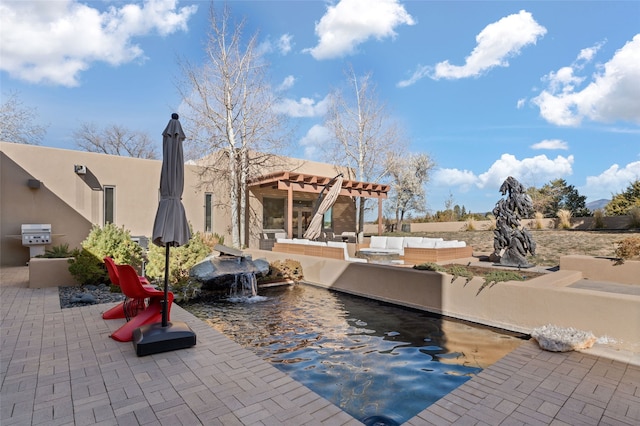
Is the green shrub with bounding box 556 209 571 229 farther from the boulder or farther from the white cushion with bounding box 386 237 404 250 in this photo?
the boulder

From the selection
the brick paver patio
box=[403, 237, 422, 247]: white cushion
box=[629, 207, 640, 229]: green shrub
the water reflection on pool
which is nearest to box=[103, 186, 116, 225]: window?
the water reflection on pool

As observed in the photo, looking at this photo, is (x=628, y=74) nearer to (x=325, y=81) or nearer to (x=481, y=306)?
(x=481, y=306)

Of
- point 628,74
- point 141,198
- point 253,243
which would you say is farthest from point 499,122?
point 141,198

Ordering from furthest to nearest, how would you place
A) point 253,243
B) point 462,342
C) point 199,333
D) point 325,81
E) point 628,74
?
point 325,81
point 253,243
point 628,74
point 462,342
point 199,333

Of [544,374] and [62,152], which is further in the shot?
[62,152]

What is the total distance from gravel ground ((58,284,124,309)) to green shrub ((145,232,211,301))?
0.93m

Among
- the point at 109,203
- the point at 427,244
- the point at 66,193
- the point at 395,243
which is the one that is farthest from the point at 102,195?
the point at 427,244

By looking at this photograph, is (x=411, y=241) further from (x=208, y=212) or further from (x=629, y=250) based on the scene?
(x=208, y=212)

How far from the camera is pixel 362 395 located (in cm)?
312

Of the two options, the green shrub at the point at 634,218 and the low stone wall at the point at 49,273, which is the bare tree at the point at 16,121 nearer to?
the low stone wall at the point at 49,273

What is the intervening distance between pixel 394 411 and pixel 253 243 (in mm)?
13885

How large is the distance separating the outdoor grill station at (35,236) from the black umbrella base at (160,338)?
28.2 ft

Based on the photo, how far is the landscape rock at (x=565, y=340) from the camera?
13.0ft

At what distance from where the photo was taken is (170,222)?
3656mm
